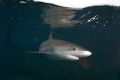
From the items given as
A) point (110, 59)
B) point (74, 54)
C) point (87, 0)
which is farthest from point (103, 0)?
point (110, 59)

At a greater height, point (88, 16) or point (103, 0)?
point (103, 0)

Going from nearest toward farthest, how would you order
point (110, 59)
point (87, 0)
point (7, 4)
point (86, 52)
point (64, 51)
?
1. point (86, 52)
2. point (64, 51)
3. point (87, 0)
4. point (7, 4)
5. point (110, 59)

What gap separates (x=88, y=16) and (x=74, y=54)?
20.2 feet

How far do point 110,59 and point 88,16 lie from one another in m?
44.3

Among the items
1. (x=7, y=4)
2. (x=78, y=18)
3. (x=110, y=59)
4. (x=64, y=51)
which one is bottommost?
(x=110, y=59)

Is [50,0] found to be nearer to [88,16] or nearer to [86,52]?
[86,52]

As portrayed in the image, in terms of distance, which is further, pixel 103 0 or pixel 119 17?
pixel 119 17

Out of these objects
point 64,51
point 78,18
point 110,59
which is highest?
point 78,18

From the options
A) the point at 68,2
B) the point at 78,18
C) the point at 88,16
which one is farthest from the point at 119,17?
the point at 68,2

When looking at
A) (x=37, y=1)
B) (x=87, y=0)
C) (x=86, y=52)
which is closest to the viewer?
(x=86, y=52)

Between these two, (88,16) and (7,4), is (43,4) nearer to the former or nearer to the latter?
(7,4)

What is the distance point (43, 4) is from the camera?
400 inches

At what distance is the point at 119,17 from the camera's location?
12758 mm

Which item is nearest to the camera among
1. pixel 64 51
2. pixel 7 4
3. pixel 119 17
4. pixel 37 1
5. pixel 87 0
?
pixel 64 51
